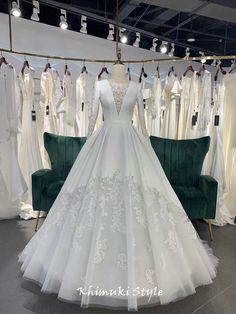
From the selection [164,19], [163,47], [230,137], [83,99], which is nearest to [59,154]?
[83,99]

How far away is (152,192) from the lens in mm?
1802

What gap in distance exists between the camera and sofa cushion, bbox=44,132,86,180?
3148 mm

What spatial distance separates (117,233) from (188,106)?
2.02m

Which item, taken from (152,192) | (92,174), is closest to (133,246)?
(152,192)

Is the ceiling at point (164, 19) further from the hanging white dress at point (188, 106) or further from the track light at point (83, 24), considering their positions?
the hanging white dress at point (188, 106)

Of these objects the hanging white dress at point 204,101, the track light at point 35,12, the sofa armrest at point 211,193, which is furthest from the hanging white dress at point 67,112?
the sofa armrest at point 211,193

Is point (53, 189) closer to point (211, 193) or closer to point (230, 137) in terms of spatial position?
point (211, 193)

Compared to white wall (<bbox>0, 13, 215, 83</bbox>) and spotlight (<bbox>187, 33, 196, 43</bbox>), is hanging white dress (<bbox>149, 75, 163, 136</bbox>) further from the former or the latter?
spotlight (<bbox>187, 33, 196, 43</bbox>)

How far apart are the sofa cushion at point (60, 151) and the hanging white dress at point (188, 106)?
1.33 m

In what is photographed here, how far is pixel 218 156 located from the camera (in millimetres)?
3131

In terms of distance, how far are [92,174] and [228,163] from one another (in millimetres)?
2125

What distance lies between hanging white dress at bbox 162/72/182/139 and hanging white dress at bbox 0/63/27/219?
173 cm

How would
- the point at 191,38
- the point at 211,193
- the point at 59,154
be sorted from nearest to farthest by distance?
1. the point at 211,193
2. the point at 59,154
3. the point at 191,38
